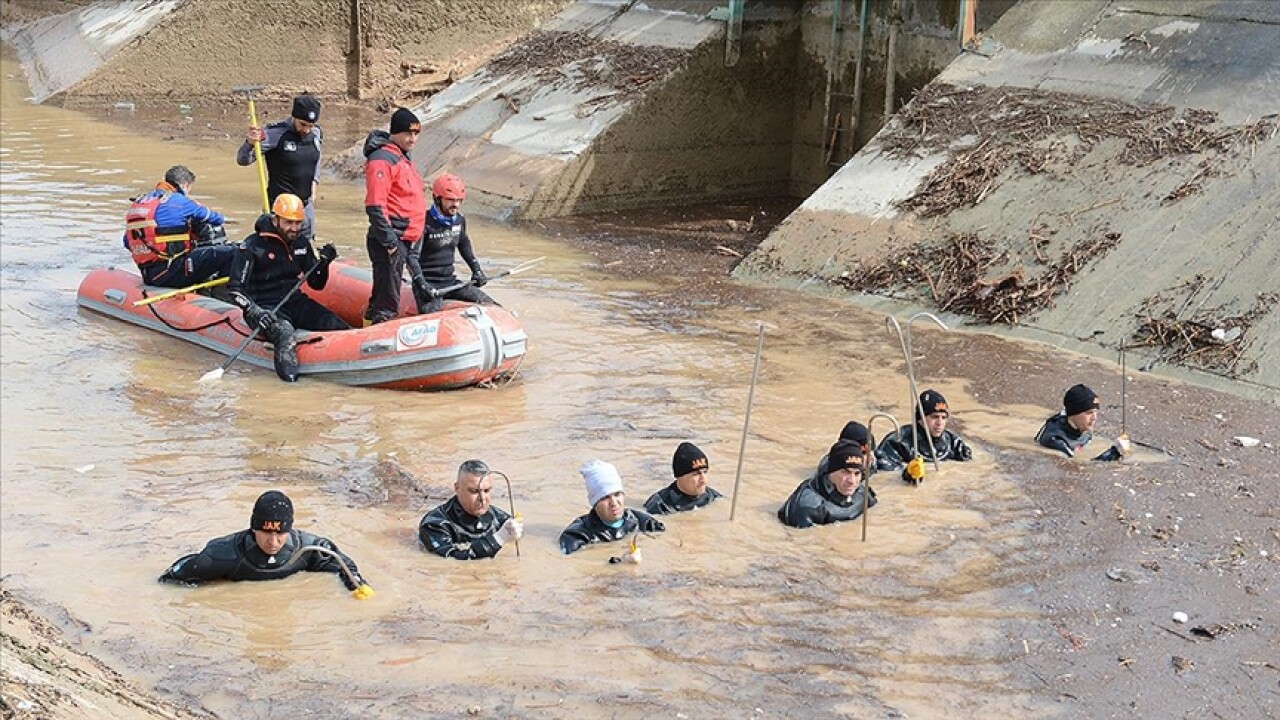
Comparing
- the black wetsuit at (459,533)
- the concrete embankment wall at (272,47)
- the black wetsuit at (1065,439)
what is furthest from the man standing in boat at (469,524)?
the concrete embankment wall at (272,47)

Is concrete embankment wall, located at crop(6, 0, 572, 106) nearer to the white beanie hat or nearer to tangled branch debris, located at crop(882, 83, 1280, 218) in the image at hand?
tangled branch debris, located at crop(882, 83, 1280, 218)

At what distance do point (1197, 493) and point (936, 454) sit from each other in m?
1.52

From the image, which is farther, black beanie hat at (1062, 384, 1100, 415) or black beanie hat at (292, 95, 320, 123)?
black beanie hat at (292, 95, 320, 123)

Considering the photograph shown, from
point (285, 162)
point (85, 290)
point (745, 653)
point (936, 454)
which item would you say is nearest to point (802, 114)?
point (285, 162)

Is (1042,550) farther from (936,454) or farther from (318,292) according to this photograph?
(318,292)

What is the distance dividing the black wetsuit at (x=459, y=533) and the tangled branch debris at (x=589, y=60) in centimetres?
1118

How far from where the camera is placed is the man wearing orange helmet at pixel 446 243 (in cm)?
1183

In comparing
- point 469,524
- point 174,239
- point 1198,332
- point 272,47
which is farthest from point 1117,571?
point 272,47

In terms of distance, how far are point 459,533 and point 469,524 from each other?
0.07m

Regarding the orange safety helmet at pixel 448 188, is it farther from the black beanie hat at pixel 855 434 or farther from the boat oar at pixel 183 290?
the black beanie hat at pixel 855 434

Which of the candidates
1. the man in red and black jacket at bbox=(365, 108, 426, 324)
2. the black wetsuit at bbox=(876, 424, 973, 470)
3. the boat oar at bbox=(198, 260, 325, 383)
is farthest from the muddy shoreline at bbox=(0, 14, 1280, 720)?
the boat oar at bbox=(198, 260, 325, 383)

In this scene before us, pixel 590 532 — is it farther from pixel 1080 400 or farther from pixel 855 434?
pixel 1080 400

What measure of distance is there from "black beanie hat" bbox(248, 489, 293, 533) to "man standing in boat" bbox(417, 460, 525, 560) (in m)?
0.88

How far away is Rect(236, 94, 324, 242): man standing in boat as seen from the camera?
43.5 feet
